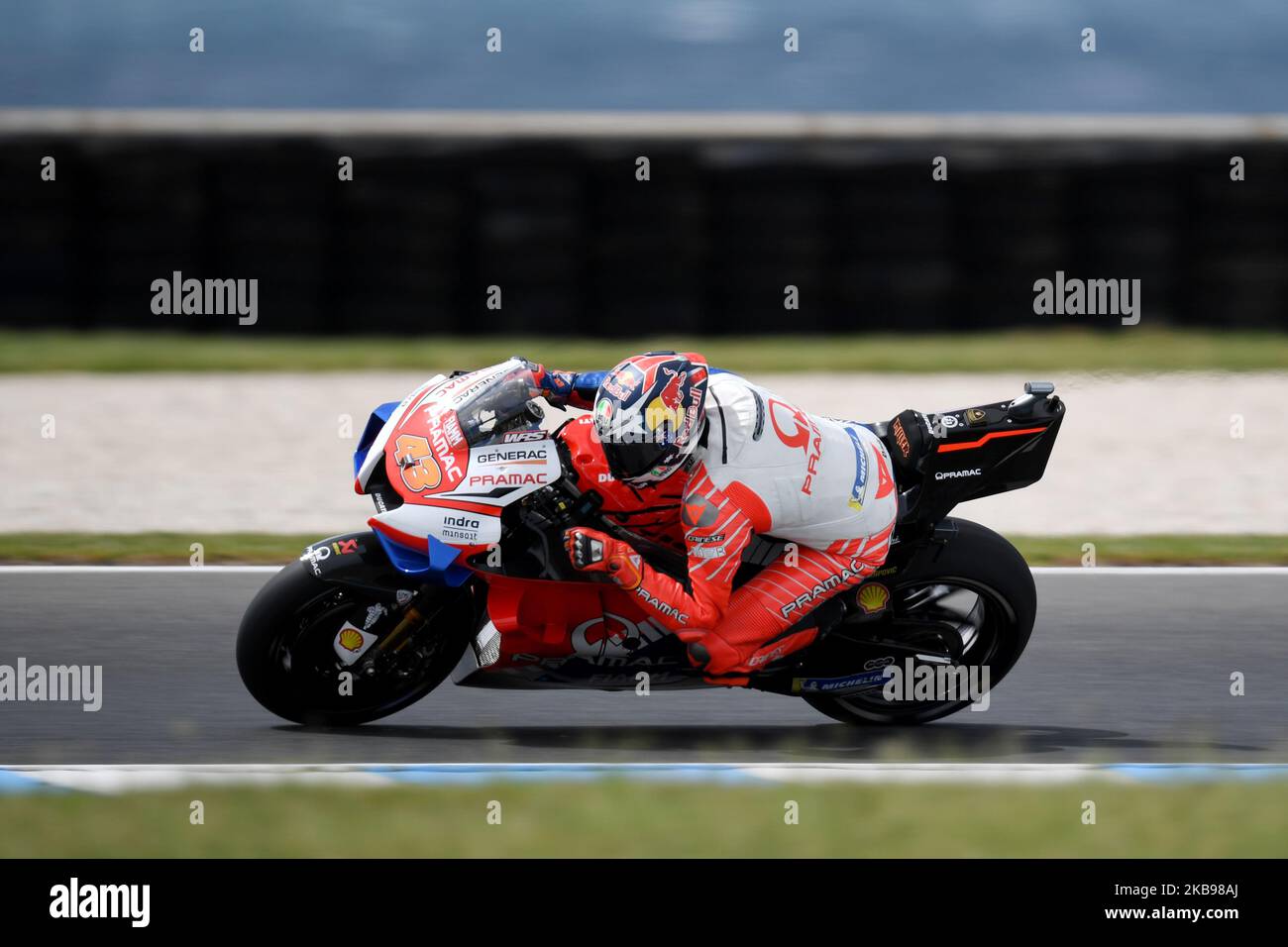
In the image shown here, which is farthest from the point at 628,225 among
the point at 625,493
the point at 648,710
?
the point at 625,493

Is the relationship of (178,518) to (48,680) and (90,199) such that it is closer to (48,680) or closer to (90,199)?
(48,680)

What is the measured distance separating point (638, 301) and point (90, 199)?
385 cm

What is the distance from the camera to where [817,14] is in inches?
575

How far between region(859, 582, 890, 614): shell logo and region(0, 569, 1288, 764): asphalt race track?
43cm

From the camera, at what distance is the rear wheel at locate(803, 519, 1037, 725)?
18.3 feet

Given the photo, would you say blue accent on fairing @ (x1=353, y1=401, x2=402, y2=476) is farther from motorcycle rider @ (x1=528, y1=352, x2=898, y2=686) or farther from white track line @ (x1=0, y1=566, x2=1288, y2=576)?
white track line @ (x1=0, y1=566, x2=1288, y2=576)

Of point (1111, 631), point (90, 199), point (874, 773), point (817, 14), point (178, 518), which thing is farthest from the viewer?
point (817, 14)

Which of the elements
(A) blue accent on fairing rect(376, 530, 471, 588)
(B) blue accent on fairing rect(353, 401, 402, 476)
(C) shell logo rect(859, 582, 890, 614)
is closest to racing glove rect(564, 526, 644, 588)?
(A) blue accent on fairing rect(376, 530, 471, 588)

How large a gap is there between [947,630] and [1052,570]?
2557mm

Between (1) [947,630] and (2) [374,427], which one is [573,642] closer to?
(2) [374,427]

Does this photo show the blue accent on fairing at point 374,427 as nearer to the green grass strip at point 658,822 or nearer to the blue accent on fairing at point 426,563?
the blue accent on fairing at point 426,563

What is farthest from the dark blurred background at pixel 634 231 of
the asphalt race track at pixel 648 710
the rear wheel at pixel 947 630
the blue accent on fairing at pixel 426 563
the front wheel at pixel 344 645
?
the blue accent on fairing at pixel 426 563

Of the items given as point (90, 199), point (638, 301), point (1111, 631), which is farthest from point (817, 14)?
point (1111, 631)

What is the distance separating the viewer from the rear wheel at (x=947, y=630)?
557 centimetres
